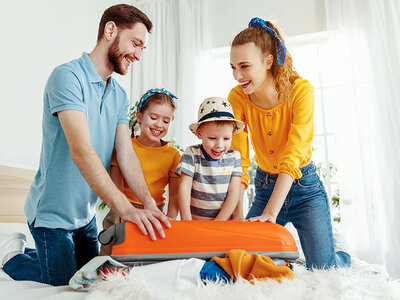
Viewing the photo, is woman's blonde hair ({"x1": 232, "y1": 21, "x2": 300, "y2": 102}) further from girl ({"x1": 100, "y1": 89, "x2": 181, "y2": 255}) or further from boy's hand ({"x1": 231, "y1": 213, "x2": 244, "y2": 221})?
boy's hand ({"x1": 231, "y1": 213, "x2": 244, "y2": 221})

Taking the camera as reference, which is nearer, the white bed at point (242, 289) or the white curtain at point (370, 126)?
the white bed at point (242, 289)

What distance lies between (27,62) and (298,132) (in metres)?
2.13

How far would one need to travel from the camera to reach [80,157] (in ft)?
3.72

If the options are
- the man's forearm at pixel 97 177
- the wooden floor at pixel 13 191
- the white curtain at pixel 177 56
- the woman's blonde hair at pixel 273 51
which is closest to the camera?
the man's forearm at pixel 97 177

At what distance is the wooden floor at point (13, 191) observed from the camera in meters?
2.09

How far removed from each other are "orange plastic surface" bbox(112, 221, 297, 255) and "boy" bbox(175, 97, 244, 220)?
0.49m

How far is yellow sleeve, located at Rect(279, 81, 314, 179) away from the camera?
51.6 inches

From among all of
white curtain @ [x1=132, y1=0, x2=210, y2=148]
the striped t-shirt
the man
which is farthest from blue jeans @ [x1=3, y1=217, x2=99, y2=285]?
white curtain @ [x1=132, y1=0, x2=210, y2=148]

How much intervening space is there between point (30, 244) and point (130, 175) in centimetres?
114

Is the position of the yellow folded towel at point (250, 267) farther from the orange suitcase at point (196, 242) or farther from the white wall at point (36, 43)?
the white wall at point (36, 43)

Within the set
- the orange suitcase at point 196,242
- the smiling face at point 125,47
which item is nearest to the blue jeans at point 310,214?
the orange suitcase at point 196,242

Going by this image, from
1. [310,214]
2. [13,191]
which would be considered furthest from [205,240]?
[13,191]

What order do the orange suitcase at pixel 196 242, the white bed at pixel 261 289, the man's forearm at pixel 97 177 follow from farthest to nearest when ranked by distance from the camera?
the man's forearm at pixel 97 177
the orange suitcase at pixel 196 242
the white bed at pixel 261 289

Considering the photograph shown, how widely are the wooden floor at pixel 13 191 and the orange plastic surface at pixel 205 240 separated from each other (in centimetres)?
153
